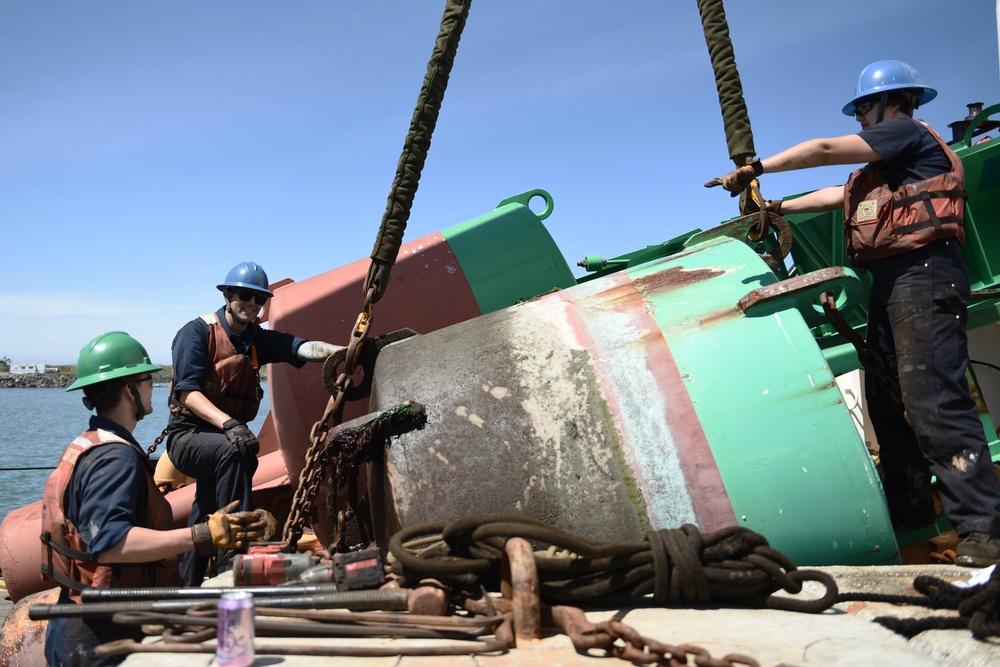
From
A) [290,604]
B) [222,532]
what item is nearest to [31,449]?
[222,532]

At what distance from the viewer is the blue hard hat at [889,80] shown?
9.69ft

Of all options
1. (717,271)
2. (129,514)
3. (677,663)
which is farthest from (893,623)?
(129,514)

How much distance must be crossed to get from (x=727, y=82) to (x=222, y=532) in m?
2.50

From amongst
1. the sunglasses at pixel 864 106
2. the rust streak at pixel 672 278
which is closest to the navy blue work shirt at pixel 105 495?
the rust streak at pixel 672 278

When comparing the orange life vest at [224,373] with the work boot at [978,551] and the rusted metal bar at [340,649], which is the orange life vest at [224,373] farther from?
the work boot at [978,551]

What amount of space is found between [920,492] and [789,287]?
1.04 metres

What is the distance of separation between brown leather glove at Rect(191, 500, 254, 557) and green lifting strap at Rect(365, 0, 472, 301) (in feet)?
3.49

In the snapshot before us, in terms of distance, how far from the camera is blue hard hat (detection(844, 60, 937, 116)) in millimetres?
2953

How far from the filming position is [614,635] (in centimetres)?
179

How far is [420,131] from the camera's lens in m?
3.24

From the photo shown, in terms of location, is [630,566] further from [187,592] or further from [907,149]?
[907,149]

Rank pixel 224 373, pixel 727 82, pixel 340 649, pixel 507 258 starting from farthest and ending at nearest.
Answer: pixel 507 258 → pixel 224 373 → pixel 727 82 → pixel 340 649

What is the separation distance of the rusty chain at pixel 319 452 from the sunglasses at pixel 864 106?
1.99m

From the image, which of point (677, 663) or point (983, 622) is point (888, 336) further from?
point (677, 663)
